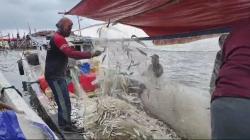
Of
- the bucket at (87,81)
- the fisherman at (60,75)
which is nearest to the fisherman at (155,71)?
the fisherman at (60,75)

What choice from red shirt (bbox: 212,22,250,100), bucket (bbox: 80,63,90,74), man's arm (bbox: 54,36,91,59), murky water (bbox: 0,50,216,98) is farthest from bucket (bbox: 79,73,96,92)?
red shirt (bbox: 212,22,250,100)

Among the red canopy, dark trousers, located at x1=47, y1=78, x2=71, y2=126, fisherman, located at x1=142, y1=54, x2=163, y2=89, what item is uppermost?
the red canopy

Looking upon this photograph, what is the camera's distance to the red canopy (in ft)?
9.87

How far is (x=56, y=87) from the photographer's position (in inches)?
208

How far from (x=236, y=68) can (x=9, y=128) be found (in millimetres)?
2462

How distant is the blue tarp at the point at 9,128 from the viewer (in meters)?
3.73

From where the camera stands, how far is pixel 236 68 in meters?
2.09

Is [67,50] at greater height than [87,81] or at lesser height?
greater

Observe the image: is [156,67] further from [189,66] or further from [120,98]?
[120,98]

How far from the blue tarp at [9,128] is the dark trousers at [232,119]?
2230 millimetres

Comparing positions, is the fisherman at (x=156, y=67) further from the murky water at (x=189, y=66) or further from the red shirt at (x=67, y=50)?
the red shirt at (x=67, y=50)

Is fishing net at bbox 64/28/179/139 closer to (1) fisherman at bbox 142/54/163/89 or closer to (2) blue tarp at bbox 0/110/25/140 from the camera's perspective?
(1) fisherman at bbox 142/54/163/89

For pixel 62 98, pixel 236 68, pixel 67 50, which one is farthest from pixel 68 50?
pixel 236 68

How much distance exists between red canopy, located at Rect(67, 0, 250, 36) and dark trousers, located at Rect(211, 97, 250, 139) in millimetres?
1036
